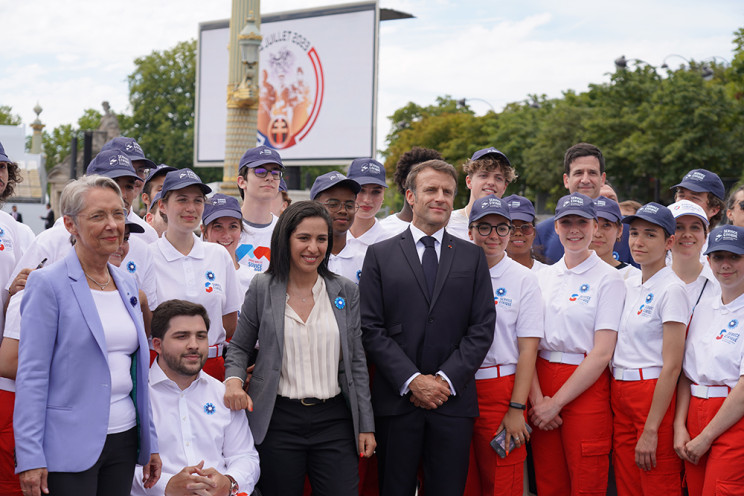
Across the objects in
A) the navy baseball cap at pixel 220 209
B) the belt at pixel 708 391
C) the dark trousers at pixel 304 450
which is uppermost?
the navy baseball cap at pixel 220 209

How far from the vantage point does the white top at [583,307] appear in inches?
193

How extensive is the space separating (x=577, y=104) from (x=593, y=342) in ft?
117

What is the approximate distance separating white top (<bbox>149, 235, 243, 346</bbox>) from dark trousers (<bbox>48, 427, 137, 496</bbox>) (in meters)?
1.22

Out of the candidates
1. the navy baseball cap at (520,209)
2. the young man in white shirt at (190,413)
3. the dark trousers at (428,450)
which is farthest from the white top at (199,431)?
the navy baseball cap at (520,209)

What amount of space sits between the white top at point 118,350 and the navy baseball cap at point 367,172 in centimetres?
231

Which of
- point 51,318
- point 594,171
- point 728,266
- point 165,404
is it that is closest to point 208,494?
point 165,404

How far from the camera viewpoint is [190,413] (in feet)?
14.3

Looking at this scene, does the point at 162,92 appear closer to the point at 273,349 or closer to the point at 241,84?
the point at 241,84

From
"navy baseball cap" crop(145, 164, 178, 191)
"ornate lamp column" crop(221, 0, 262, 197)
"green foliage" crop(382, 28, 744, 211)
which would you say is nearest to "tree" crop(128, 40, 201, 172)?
"green foliage" crop(382, 28, 744, 211)

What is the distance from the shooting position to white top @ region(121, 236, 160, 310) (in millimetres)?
4754

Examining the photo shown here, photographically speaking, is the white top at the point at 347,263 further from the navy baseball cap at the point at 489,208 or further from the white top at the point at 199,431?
the white top at the point at 199,431

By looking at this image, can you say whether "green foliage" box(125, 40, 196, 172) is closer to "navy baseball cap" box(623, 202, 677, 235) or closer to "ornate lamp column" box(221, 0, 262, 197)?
"ornate lamp column" box(221, 0, 262, 197)

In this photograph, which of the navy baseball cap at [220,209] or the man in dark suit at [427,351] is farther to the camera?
the navy baseball cap at [220,209]

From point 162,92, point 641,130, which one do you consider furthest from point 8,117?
point 641,130
